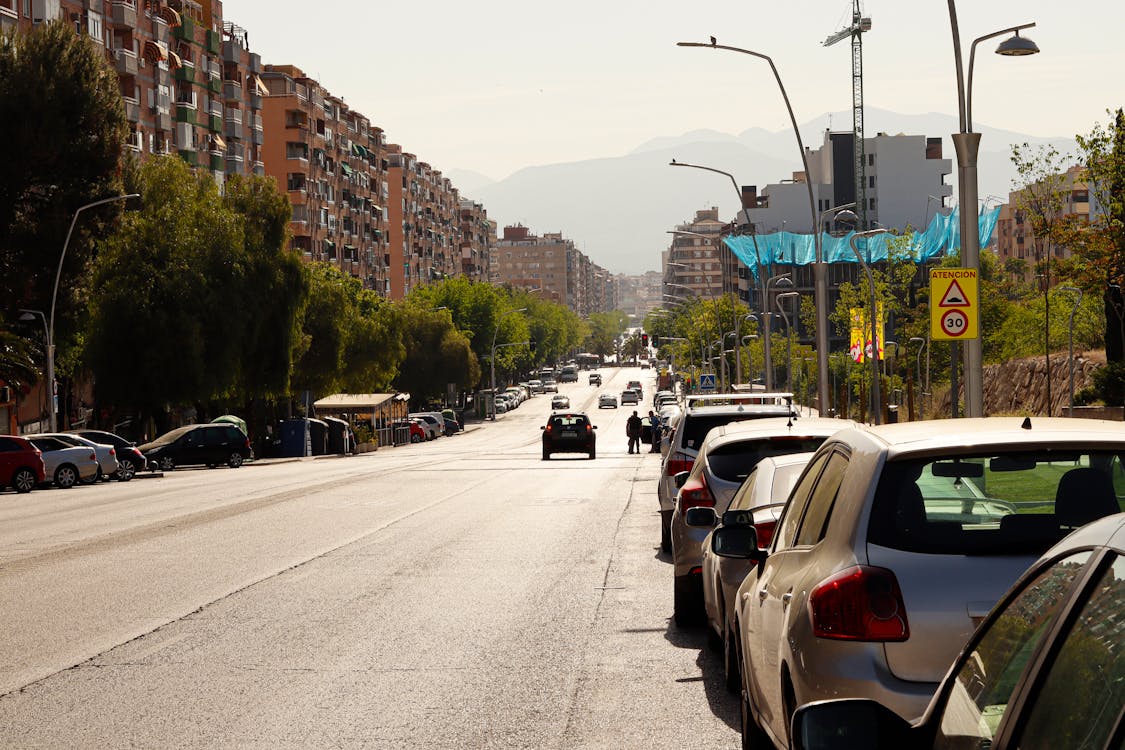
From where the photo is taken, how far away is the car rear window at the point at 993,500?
5.41 metres

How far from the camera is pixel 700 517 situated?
878cm

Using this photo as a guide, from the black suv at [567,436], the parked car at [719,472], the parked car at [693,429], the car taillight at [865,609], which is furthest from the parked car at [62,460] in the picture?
the car taillight at [865,609]

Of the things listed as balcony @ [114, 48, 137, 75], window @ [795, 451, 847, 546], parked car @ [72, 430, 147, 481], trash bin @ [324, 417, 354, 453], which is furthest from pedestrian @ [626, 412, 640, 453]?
window @ [795, 451, 847, 546]

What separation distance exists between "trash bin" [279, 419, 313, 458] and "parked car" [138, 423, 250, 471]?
40.5 ft

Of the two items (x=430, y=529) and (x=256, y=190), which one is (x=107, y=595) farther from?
(x=256, y=190)

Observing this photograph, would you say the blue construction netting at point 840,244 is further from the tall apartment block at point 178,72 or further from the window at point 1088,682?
the window at point 1088,682

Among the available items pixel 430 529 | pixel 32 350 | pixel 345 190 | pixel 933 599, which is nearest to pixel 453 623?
pixel 933 599

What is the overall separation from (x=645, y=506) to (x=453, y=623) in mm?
14532

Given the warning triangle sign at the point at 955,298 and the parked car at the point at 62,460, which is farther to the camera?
the parked car at the point at 62,460

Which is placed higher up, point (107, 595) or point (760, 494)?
point (760, 494)

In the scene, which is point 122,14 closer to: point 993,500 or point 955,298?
point 955,298

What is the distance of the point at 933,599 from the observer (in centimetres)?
532

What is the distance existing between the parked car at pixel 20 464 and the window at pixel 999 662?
1504 inches

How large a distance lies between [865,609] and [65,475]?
38755 millimetres
